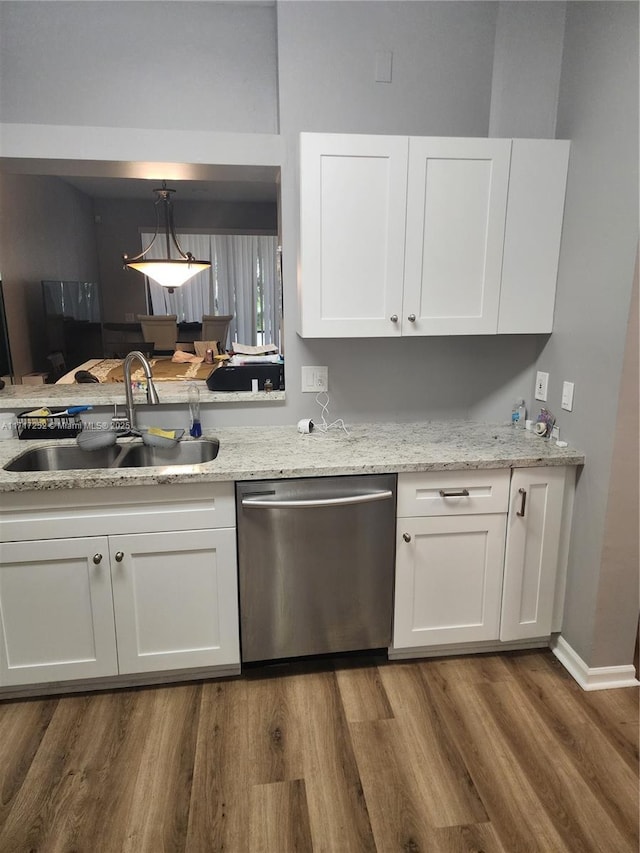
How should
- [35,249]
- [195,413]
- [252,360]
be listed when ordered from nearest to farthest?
1. [195,413]
2. [252,360]
3. [35,249]

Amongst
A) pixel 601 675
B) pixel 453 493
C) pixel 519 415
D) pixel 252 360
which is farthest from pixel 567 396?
pixel 252 360

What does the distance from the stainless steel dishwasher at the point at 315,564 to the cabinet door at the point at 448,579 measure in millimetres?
73

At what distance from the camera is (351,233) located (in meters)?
1.99

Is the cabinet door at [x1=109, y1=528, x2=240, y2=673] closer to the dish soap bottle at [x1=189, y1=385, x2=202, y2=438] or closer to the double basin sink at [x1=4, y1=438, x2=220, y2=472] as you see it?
the double basin sink at [x1=4, y1=438, x2=220, y2=472]

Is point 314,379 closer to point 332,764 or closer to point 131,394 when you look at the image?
point 131,394

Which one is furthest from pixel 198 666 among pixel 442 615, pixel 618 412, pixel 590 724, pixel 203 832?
pixel 618 412

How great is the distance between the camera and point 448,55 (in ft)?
7.16

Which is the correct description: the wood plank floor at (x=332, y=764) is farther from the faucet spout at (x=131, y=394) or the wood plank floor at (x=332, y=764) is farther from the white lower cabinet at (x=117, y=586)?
the faucet spout at (x=131, y=394)

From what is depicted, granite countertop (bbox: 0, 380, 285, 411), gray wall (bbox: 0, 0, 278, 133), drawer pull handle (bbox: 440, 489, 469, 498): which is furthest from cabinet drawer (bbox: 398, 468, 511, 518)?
gray wall (bbox: 0, 0, 278, 133)

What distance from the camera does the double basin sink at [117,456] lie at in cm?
215

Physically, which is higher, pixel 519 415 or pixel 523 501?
pixel 519 415

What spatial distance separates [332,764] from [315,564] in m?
0.64

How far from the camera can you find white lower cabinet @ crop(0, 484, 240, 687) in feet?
5.97

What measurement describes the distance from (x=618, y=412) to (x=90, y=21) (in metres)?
2.51
